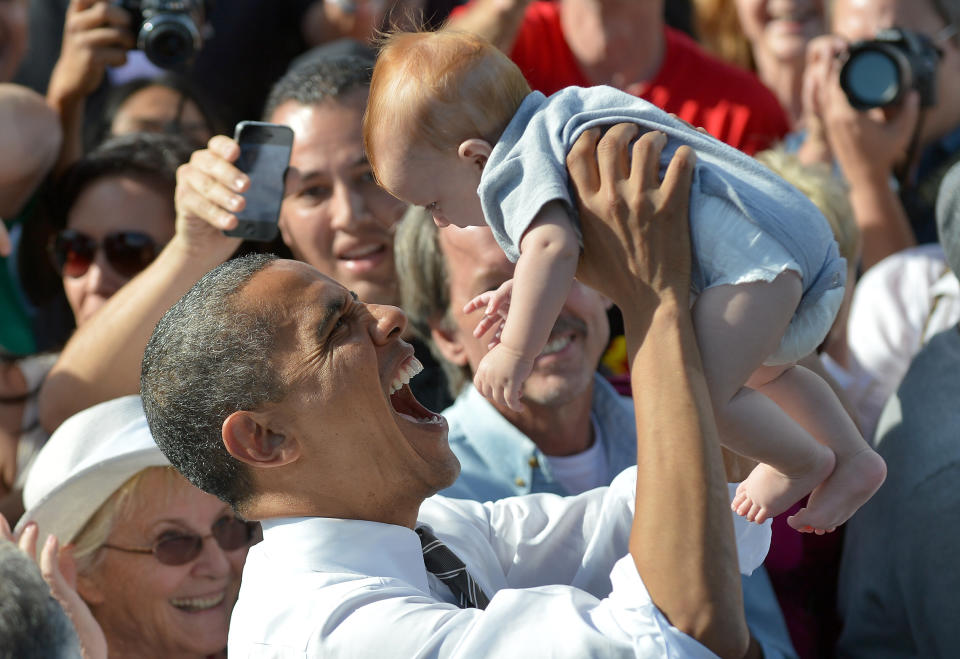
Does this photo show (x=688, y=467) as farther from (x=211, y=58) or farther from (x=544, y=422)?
(x=211, y=58)

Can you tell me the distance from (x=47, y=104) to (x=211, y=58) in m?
0.84

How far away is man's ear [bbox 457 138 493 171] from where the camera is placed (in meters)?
2.01

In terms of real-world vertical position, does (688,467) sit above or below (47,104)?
above

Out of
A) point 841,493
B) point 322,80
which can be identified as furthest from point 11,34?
point 841,493

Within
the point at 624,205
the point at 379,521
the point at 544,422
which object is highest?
the point at 624,205

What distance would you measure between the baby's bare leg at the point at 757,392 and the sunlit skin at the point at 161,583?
126cm

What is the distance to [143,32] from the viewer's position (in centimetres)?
370

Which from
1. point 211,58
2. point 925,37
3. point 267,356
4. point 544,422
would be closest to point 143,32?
point 211,58

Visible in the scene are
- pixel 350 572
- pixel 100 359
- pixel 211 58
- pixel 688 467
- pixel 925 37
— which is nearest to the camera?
pixel 688 467

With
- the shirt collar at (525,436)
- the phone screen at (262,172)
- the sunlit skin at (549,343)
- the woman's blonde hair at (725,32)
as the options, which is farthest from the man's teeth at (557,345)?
the woman's blonde hair at (725,32)

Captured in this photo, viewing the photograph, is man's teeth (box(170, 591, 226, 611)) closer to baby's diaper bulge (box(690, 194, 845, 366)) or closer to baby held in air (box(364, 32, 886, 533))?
baby held in air (box(364, 32, 886, 533))

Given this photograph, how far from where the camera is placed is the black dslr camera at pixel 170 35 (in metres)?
3.69

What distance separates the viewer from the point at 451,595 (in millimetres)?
2297

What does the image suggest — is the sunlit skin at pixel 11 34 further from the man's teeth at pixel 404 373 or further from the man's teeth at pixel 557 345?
the man's teeth at pixel 404 373
